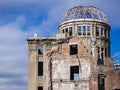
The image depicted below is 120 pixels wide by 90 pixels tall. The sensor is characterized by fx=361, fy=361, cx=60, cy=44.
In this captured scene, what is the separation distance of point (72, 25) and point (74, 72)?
819 cm

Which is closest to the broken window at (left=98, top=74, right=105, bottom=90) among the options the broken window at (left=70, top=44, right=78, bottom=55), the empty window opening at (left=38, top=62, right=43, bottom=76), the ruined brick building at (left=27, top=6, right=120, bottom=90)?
the ruined brick building at (left=27, top=6, right=120, bottom=90)

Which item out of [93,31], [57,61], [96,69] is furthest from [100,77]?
[93,31]

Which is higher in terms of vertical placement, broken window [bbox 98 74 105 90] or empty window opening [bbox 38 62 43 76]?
empty window opening [bbox 38 62 43 76]

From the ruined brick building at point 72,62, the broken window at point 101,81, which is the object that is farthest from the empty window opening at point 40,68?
the broken window at point 101,81

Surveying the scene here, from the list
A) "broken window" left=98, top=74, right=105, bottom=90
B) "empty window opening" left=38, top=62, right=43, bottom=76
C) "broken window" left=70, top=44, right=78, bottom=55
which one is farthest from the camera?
"empty window opening" left=38, top=62, right=43, bottom=76

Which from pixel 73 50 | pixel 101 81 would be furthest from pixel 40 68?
pixel 101 81

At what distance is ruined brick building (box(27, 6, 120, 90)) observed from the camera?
3741 centimetres

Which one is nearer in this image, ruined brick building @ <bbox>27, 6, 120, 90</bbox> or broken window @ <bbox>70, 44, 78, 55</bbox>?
ruined brick building @ <bbox>27, 6, 120, 90</bbox>

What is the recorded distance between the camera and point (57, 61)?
39938mm

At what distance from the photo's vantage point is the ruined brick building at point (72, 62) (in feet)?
123

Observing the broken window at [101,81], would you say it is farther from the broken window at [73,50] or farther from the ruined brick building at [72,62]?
the broken window at [73,50]

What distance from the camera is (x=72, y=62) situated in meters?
39.3

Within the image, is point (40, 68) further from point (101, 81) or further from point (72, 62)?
point (101, 81)

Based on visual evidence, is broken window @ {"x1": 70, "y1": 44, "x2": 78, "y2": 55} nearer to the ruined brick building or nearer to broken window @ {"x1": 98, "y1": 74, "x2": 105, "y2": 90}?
the ruined brick building
